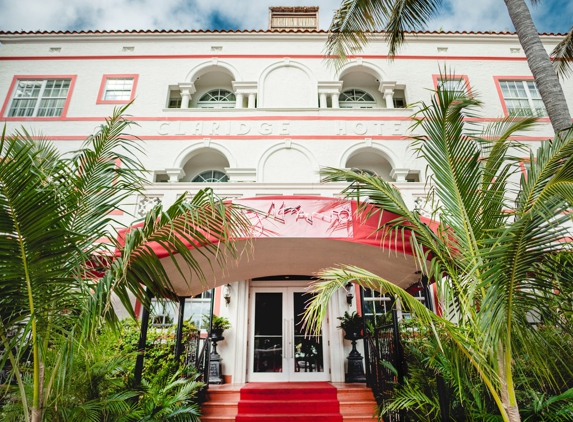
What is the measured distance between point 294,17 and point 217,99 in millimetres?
5301

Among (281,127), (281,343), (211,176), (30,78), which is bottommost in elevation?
(281,343)

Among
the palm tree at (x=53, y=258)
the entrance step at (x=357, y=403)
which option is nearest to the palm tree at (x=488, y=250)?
the palm tree at (x=53, y=258)

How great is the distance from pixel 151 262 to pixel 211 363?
5943mm

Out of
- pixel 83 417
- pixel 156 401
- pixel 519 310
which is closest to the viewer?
pixel 519 310

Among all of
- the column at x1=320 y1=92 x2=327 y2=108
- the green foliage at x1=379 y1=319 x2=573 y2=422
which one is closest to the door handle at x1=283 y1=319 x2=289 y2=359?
the green foliage at x1=379 y1=319 x2=573 y2=422

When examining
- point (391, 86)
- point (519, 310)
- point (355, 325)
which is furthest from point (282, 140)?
point (519, 310)

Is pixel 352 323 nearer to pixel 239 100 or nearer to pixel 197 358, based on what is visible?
pixel 197 358

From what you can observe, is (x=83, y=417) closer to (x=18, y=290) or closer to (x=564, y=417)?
(x=18, y=290)

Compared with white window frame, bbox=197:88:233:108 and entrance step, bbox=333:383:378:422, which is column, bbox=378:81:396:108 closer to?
white window frame, bbox=197:88:233:108

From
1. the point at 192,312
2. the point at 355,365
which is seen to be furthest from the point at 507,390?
the point at 192,312

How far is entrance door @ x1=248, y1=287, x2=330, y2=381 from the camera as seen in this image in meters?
8.67

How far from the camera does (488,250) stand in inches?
119

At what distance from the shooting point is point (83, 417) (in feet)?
11.2

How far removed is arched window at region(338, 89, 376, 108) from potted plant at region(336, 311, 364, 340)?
7274 millimetres
